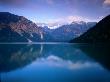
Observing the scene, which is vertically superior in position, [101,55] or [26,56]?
[101,55]

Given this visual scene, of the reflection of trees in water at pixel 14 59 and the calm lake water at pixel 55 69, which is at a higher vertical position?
the calm lake water at pixel 55 69

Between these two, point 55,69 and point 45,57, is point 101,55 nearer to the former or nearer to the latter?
point 45,57

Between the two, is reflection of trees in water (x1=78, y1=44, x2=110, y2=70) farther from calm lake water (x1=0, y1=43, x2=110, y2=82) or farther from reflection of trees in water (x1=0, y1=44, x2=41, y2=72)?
reflection of trees in water (x1=0, y1=44, x2=41, y2=72)

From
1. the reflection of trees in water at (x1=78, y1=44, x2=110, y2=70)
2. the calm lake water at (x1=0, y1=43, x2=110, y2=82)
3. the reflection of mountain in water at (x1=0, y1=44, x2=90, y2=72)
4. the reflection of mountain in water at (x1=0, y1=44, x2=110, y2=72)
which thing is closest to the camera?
the calm lake water at (x1=0, y1=43, x2=110, y2=82)

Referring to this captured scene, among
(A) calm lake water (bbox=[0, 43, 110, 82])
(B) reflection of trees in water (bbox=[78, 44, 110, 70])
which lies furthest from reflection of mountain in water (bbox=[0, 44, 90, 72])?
(B) reflection of trees in water (bbox=[78, 44, 110, 70])

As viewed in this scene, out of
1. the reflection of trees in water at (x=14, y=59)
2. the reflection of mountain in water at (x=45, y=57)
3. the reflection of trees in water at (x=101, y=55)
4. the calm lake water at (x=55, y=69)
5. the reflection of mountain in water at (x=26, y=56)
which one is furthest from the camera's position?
the reflection of mountain in water at (x=45, y=57)

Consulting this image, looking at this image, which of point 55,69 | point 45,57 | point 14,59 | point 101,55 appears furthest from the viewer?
point 101,55

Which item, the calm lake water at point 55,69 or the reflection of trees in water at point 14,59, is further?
the reflection of trees in water at point 14,59

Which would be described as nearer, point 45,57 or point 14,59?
point 14,59

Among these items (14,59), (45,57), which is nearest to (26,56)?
(45,57)

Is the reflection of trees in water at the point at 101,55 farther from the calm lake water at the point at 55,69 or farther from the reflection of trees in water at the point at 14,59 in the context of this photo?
the reflection of trees in water at the point at 14,59

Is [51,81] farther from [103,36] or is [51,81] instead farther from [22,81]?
[103,36]

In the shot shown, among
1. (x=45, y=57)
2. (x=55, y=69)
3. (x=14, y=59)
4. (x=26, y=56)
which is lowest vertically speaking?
(x=26, y=56)

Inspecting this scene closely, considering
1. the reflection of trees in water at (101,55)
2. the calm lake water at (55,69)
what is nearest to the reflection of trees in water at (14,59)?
the calm lake water at (55,69)
